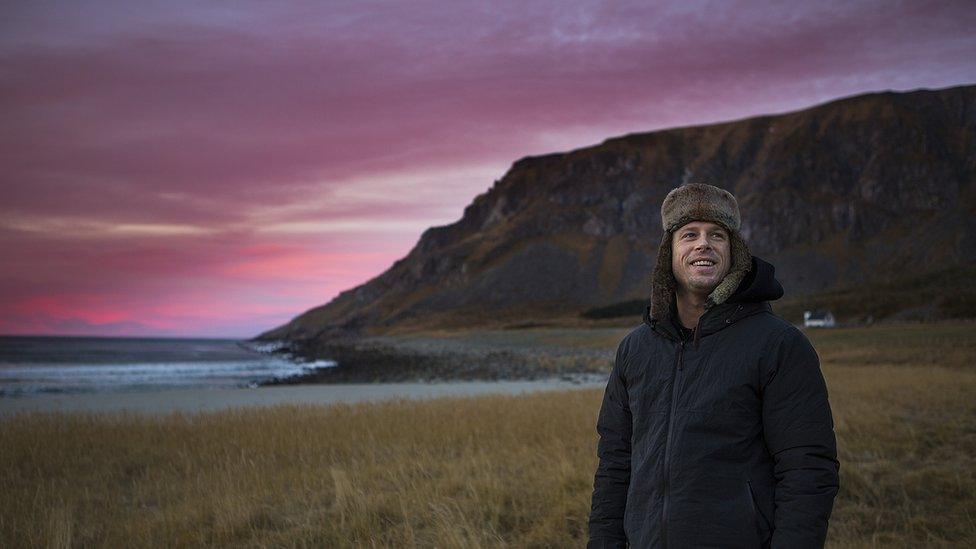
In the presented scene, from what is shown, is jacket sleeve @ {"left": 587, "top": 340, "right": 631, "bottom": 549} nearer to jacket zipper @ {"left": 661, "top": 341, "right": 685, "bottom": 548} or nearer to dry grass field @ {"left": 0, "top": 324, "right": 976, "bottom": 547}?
jacket zipper @ {"left": 661, "top": 341, "right": 685, "bottom": 548}

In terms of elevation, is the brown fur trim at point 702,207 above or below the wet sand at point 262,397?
above

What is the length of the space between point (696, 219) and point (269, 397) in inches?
916

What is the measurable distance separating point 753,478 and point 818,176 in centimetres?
17394

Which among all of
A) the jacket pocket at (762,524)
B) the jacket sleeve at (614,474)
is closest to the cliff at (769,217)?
the jacket sleeve at (614,474)

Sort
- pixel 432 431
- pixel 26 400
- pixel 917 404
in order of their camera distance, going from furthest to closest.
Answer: pixel 26 400 → pixel 917 404 → pixel 432 431

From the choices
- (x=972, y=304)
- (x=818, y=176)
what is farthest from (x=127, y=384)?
(x=818, y=176)

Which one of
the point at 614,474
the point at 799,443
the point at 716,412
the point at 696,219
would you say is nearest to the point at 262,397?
the point at 614,474

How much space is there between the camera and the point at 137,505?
700cm

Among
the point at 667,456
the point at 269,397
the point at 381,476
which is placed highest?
→ the point at 667,456

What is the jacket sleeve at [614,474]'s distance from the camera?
9.02ft

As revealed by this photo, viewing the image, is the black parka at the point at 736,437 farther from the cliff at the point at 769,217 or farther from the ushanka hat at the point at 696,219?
the cliff at the point at 769,217

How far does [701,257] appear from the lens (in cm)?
256

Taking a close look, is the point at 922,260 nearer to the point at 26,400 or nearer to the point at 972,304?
the point at 972,304

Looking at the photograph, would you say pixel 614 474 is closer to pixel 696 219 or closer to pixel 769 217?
pixel 696 219
